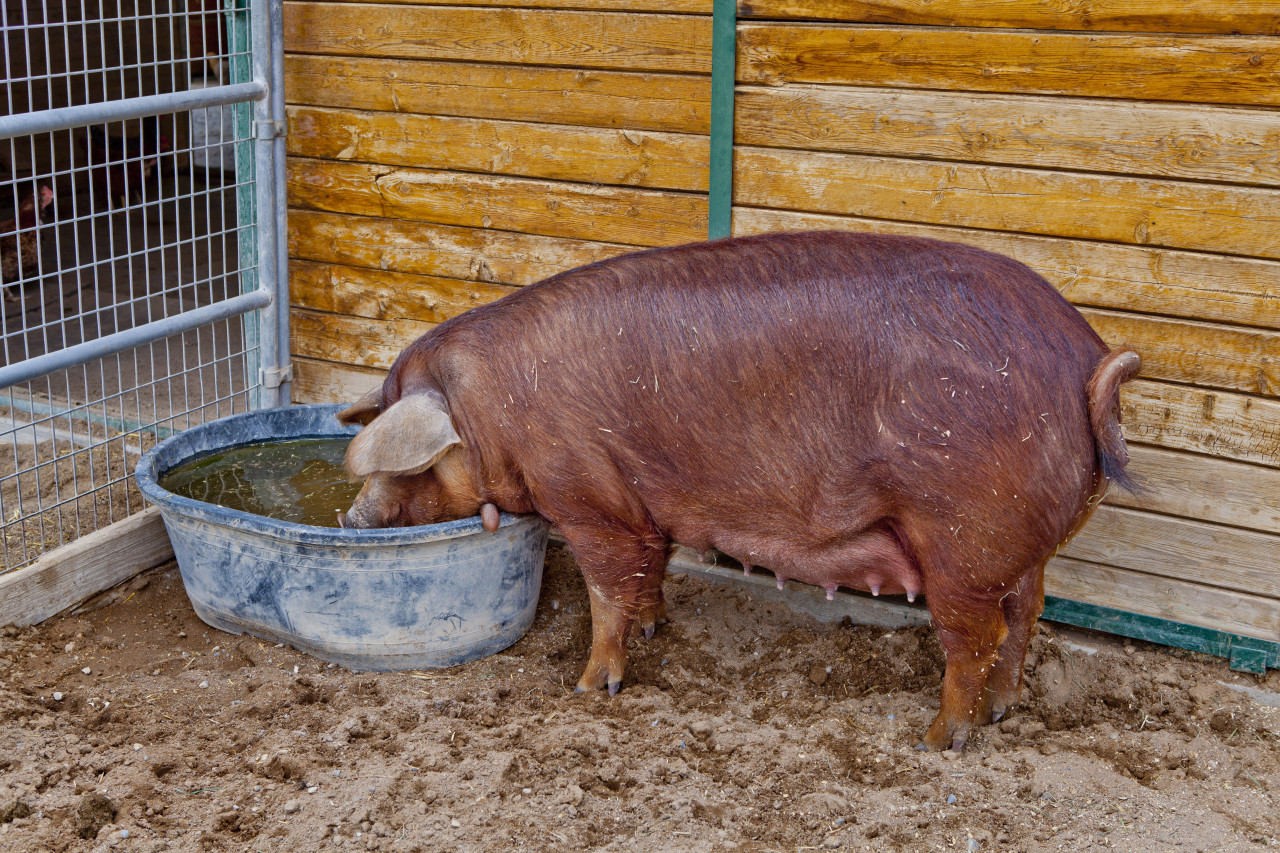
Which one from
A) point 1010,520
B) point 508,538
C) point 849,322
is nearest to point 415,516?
point 508,538

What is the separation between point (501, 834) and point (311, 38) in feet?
9.24

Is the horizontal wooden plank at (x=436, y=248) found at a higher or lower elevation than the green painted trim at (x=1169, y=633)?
higher

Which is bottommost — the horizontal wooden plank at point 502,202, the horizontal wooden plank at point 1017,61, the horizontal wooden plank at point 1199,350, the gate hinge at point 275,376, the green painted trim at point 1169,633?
the green painted trim at point 1169,633

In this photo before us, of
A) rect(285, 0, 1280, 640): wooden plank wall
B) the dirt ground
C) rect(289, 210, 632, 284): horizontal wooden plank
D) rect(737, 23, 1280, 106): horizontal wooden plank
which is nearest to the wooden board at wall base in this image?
the dirt ground

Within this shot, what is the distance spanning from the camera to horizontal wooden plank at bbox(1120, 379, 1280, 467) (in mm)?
3139

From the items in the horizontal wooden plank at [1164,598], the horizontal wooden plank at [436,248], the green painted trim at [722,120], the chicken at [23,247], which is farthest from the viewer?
the chicken at [23,247]

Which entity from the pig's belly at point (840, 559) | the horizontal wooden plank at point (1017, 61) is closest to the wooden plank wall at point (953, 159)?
the horizontal wooden plank at point (1017, 61)

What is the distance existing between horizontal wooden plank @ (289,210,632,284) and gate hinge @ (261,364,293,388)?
44 cm

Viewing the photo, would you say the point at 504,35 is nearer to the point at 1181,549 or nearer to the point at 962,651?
the point at 962,651

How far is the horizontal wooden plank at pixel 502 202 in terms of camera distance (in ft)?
12.2

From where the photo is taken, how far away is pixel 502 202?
397 centimetres

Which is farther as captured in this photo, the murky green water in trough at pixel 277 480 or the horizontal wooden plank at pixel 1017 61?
the murky green water in trough at pixel 277 480

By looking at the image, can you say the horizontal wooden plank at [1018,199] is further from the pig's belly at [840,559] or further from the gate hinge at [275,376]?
the gate hinge at [275,376]

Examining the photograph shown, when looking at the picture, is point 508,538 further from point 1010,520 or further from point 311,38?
point 311,38
